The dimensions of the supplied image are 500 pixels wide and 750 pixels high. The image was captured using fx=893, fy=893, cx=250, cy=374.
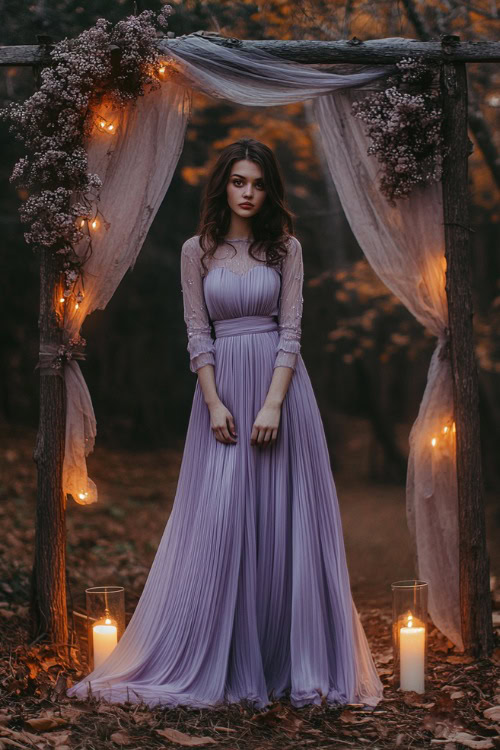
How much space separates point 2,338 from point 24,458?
1.57m

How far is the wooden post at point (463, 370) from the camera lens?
14.2ft

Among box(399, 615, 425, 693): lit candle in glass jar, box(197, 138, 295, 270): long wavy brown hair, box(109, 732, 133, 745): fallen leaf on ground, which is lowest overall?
box(109, 732, 133, 745): fallen leaf on ground

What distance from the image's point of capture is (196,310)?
3.89m

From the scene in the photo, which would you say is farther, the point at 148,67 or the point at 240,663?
the point at 148,67

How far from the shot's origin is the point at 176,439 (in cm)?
1184

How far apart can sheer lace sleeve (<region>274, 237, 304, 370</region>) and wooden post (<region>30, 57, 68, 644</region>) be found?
114 centimetres

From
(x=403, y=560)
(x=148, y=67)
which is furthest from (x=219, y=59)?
(x=403, y=560)

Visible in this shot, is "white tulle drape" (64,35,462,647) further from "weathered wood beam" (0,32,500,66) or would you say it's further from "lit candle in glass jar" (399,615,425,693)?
"lit candle in glass jar" (399,615,425,693)

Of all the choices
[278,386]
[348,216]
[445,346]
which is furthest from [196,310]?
[445,346]

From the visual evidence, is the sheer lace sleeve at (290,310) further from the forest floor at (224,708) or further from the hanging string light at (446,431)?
the forest floor at (224,708)

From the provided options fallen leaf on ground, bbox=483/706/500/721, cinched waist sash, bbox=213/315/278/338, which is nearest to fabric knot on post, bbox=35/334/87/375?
cinched waist sash, bbox=213/315/278/338

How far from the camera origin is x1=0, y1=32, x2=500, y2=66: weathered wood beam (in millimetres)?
4273

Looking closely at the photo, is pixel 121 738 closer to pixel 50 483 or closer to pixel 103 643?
pixel 103 643

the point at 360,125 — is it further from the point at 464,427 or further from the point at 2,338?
the point at 2,338
